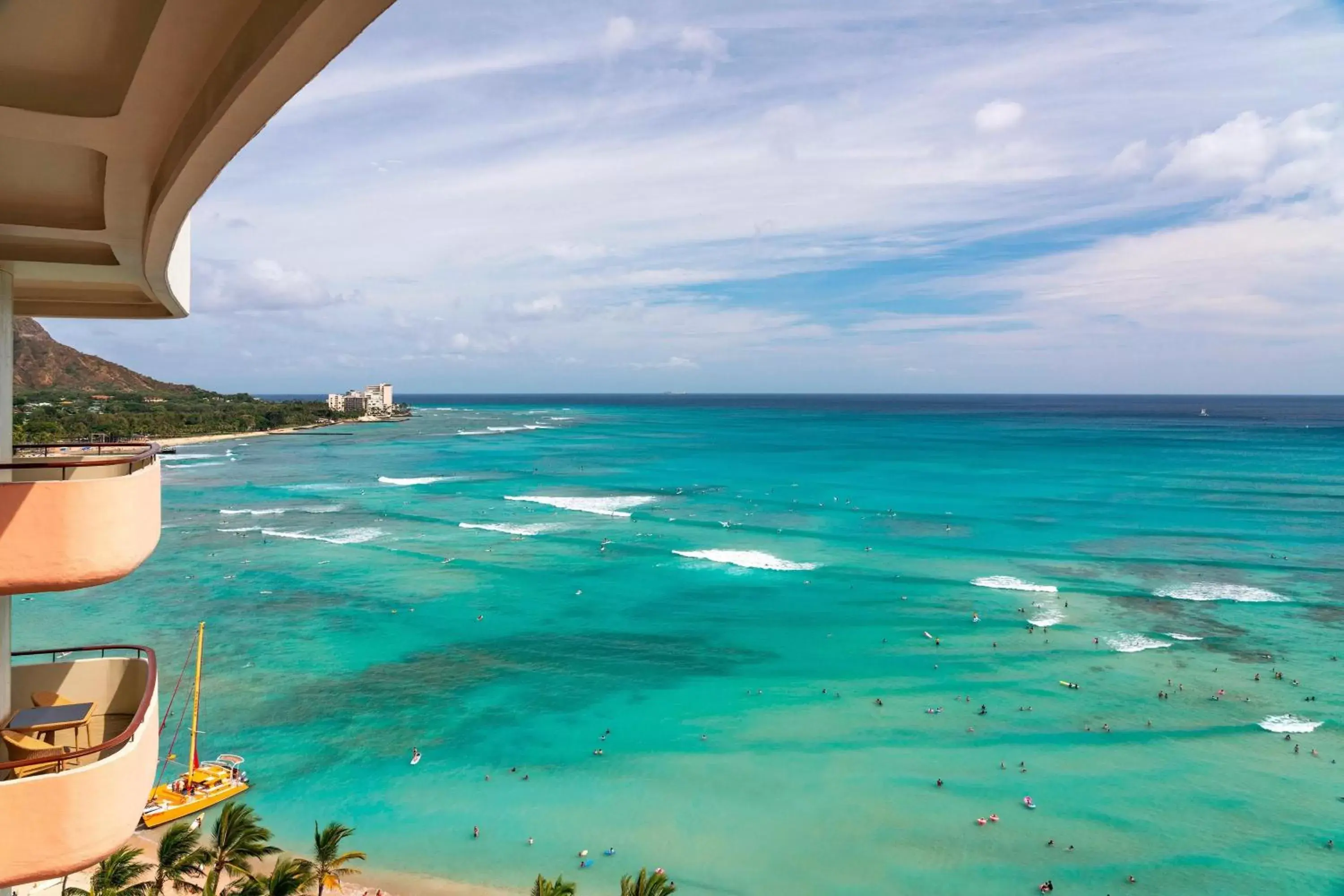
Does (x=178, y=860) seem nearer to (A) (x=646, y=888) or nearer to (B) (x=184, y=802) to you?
(B) (x=184, y=802)

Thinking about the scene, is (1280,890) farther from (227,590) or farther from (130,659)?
(227,590)

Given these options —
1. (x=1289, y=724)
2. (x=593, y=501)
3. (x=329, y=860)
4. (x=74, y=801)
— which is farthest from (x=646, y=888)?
(x=593, y=501)

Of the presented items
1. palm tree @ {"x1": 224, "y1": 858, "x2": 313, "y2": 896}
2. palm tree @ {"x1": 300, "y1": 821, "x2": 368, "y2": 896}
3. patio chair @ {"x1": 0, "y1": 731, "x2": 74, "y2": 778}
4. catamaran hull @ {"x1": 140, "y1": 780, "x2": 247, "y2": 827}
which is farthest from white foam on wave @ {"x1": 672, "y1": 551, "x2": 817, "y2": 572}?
patio chair @ {"x1": 0, "y1": 731, "x2": 74, "y2": 778}

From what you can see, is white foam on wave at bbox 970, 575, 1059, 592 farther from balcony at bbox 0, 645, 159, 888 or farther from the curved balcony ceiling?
the curved balcony ceiling

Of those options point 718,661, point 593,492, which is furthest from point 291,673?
point 593,492

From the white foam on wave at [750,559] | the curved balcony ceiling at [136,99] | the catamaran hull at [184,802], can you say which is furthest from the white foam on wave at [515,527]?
the curved balcony ceiling at [136,99]

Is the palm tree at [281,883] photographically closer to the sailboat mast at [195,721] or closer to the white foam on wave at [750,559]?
the sailboat mast at [195,721]
